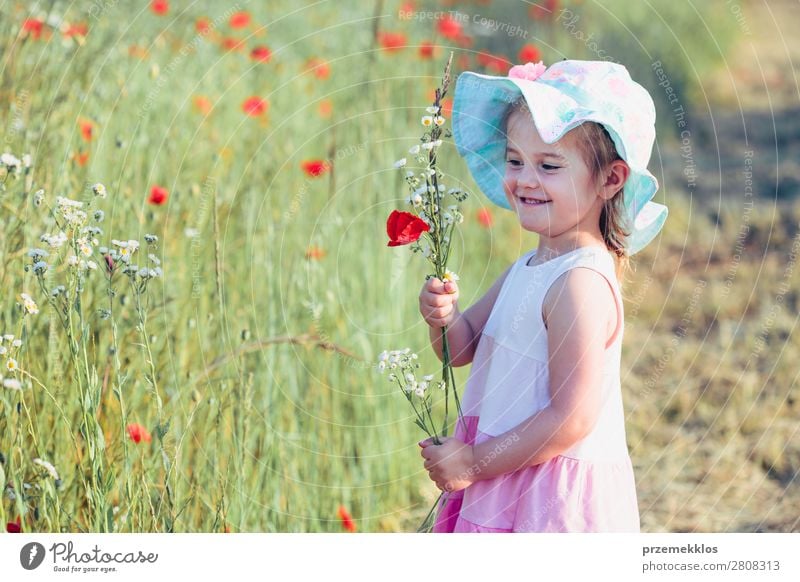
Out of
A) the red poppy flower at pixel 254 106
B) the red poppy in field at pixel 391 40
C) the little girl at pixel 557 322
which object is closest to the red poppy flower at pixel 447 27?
the red poppy in field at pixel 391 40

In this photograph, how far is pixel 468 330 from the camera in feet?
6.14

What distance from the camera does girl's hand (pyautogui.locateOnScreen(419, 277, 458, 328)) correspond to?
173cm

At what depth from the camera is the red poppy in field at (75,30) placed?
101 inches

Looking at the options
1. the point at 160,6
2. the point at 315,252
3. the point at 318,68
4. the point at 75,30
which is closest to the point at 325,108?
the point at 318,68

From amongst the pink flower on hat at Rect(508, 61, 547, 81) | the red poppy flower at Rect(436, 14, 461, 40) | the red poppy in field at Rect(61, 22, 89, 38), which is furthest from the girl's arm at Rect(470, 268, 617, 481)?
the red poppy flower at Rect(436, 14, 461, 40)

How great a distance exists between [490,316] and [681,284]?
232 cm

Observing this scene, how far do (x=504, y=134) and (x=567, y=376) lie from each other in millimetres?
496

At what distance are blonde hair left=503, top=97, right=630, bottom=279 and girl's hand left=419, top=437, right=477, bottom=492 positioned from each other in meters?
0.43

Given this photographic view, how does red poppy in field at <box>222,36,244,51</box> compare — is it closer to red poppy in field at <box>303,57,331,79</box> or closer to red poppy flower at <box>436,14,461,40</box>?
red poppy in field at <box>303,57,331,79</box>

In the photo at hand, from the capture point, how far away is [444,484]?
174 centimetres

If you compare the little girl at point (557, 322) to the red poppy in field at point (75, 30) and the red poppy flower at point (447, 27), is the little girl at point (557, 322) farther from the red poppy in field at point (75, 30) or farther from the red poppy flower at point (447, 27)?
the red poppy flower at point (447, 27)

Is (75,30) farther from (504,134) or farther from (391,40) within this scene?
(504,134)
